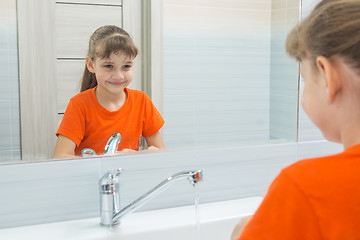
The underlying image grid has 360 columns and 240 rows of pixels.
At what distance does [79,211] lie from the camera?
1.11 meters

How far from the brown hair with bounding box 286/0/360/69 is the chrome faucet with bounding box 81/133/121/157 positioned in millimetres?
586

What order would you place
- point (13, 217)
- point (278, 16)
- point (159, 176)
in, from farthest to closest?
point (278, 16)
point (159, 176)
point (13, 217)

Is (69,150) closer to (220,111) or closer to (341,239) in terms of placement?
(220,111)

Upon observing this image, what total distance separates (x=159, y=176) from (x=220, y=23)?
43cm

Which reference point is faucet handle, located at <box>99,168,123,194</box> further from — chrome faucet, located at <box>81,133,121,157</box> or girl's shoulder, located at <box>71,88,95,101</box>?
girl's shoulder, located at <box>71,88,95,101</box>

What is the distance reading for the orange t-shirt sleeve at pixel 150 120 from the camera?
117cm

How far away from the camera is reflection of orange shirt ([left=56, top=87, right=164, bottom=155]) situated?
3.62 ft

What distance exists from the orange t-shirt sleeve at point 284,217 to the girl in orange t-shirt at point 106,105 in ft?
1.81

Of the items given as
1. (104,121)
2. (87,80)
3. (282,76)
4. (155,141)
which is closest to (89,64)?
(87,80)

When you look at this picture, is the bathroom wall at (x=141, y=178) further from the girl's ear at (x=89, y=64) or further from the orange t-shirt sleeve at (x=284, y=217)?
the orange t-shirt sleeve at (x=284, y=217)

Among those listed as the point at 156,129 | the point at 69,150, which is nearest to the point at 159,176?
the point at 156,129

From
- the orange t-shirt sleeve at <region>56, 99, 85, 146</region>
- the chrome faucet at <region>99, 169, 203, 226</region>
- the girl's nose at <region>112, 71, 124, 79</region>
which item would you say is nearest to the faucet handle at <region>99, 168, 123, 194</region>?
the chrome faucet at <region>99, 169, 203, 226</region>

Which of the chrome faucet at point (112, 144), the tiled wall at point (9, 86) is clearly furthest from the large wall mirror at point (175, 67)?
the chrome faucet at point (112, 144)

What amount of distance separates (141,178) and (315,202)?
0.60m
